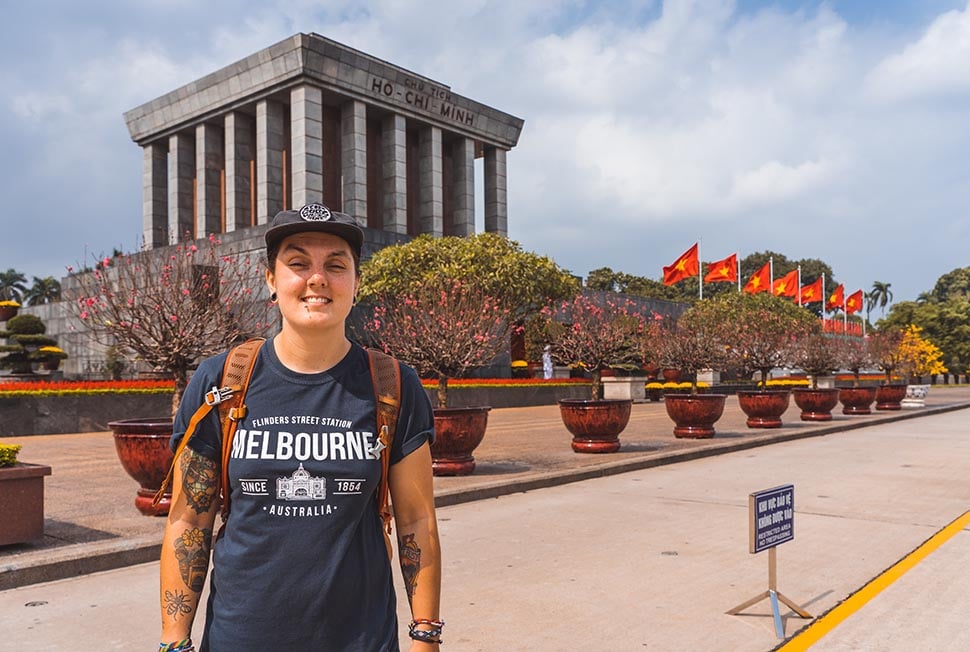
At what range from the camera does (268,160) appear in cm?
3912

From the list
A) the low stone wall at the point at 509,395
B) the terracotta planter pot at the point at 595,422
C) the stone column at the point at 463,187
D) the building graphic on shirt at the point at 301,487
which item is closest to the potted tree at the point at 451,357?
the terracotta planter pot at the point at 595,422

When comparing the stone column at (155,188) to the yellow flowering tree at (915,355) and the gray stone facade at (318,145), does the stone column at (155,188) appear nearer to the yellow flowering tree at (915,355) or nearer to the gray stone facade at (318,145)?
the gray stone facade at (318,145)

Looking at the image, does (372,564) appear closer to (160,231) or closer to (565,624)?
(565,624)

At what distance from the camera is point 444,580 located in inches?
257

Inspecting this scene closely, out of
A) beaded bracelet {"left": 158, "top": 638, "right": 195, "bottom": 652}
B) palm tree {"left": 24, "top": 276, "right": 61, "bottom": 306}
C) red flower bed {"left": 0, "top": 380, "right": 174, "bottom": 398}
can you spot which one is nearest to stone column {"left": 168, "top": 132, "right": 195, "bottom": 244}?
red flower bed {"left": 0, "top": 380, "right": 174, "bottom": 398}

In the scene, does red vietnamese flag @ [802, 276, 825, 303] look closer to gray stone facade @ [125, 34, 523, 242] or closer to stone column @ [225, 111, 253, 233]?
gray stone facade @ [125, 34, 523, 242]

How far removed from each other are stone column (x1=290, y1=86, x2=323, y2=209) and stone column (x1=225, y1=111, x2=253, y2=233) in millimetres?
5445

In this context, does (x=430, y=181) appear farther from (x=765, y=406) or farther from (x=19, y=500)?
(x=19, y=500)

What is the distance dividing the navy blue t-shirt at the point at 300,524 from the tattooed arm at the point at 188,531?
0.17 feet

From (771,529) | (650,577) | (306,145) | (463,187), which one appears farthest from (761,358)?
(463,187)

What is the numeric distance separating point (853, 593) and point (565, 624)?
226cm

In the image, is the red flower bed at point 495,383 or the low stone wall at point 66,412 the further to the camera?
the red flower bed at point 495,383

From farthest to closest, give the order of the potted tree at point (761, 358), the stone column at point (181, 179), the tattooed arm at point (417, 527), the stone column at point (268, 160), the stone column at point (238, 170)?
1. the stone column at point (181, 179)
2. the stone column at point (238, 170)
3. the stone column at point (268, 160)
4. the potted tree at point (761, 358)
5. the tattooed arm at point (417, 527)

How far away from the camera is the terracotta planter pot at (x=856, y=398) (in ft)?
84.8
